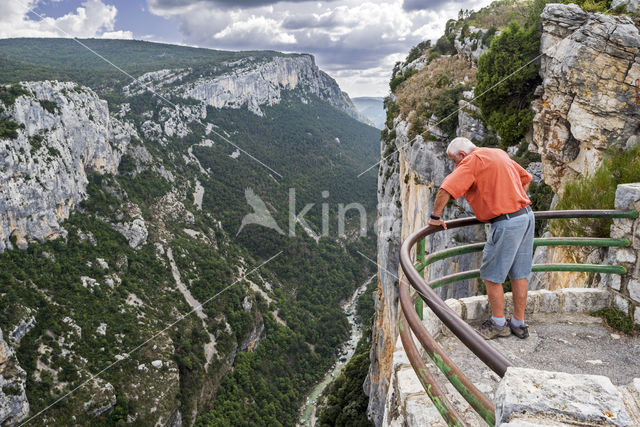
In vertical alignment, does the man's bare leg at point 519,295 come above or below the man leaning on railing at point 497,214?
below

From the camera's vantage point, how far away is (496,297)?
9.10 feet

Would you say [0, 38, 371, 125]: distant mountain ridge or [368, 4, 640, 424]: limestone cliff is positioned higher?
[0, 38, 371, 125]: distant mountain ridge

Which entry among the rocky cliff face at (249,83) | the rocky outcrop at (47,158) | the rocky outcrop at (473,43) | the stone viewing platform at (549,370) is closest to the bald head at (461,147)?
the stone viewing platform at (549,370)

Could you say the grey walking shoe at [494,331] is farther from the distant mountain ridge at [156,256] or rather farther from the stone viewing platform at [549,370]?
the distant mountain ridge at [156,256]

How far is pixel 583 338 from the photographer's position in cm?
283

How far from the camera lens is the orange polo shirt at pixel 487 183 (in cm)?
256

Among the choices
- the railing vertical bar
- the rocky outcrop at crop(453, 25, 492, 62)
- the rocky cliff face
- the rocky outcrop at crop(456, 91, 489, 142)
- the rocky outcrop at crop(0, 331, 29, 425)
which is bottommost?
the rocky outcrop at crop(0, 331, 29, 425)

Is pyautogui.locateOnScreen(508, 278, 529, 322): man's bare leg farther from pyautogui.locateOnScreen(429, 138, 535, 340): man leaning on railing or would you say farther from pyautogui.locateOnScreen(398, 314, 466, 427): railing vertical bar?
pyautogui.locateOnScreen(398, 314, 466, 427): railing vertical bar

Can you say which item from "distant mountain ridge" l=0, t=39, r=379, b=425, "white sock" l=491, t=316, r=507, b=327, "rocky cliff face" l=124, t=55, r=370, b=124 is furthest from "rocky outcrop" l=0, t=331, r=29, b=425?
"rocky cliff face" l=124, t=55, r=370, b=124

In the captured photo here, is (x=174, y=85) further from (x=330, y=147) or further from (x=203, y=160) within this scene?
(x=330, y=147)

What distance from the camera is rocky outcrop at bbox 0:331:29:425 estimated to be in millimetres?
22312

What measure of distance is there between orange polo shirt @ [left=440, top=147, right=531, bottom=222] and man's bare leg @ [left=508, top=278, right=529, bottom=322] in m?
0.52

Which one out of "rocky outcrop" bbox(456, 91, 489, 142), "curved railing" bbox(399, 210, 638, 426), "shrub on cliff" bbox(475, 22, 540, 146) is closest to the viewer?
"curved railing" bbox(399, 210, 638, 426)

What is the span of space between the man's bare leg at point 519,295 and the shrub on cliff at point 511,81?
292 inches
